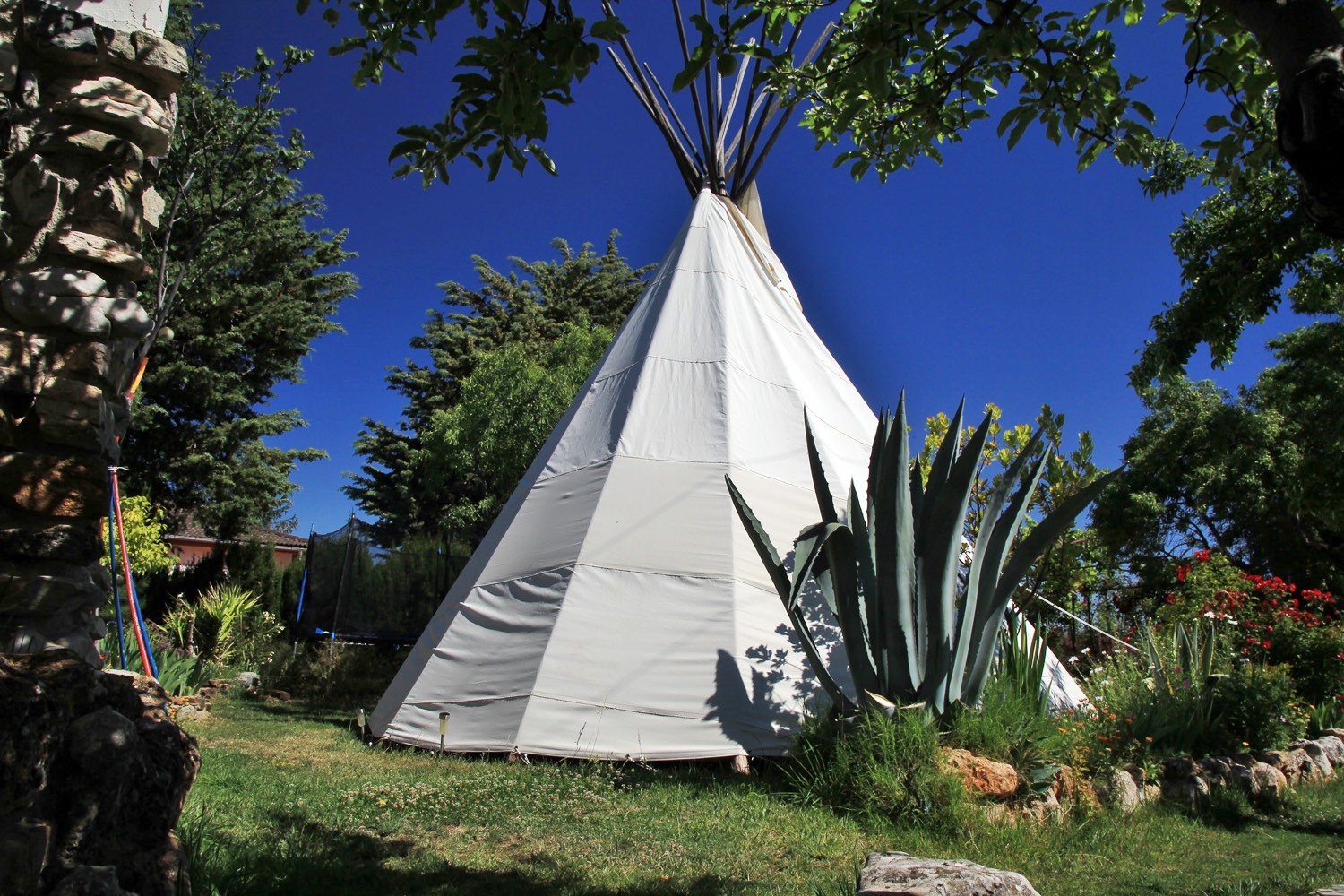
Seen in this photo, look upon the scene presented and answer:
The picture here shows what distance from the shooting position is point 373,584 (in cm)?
1142

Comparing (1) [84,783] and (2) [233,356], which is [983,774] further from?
(2) [233,356]

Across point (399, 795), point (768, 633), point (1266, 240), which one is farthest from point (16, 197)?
point (1266, 240)

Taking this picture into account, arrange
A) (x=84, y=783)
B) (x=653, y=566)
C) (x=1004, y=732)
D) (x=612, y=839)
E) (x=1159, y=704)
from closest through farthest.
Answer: (x=84, y=783)
(x=612, y=839)
(x=1004, y=732)
(x=653, y=566)
(x=1159, y=704)

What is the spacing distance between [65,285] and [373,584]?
348 inches

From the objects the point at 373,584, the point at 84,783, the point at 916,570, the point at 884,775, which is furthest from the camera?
the point at 373,584

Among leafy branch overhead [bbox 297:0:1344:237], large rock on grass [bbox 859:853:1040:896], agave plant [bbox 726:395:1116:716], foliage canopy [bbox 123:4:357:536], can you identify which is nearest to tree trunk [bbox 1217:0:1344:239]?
leafy branch overhead [bbox 297:0:1344:237]

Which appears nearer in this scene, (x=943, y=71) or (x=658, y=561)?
(x=943, y=71)

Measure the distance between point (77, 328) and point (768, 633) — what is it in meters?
3.90

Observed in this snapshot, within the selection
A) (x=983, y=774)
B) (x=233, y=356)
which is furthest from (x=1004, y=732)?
(x=233, y=356)

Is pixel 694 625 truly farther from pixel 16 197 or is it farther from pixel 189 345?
A: pixel 189 345

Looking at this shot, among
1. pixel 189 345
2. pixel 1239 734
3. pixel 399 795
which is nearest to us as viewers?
pixel 399 795

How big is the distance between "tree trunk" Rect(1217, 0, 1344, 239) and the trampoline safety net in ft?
34.3

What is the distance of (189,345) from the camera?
54.6 ft

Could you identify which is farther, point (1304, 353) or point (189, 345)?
point (189, 345)
